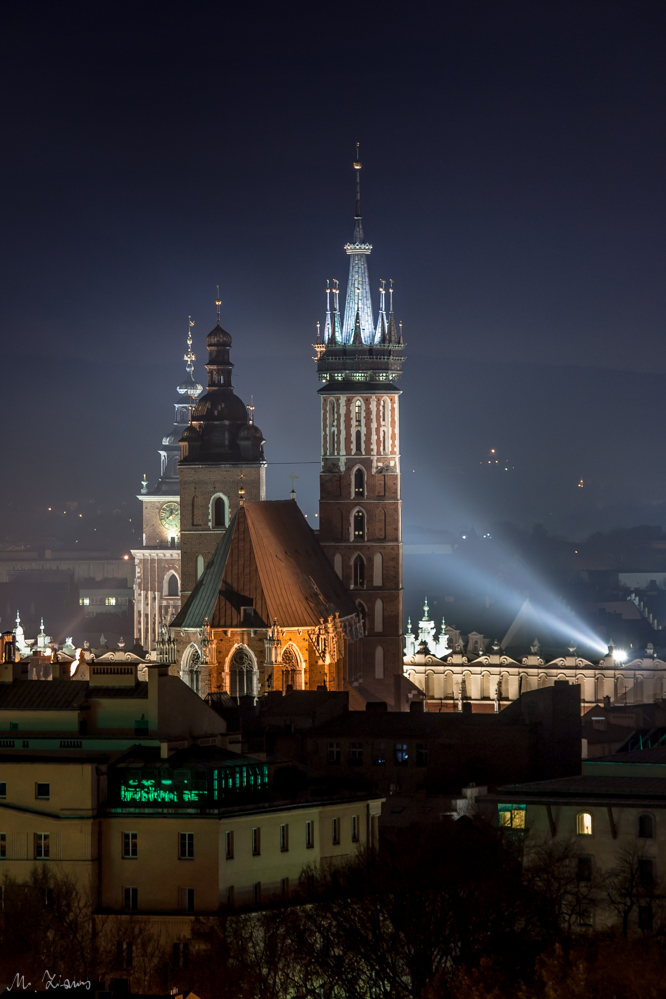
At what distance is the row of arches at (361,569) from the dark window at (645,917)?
67.8 meters

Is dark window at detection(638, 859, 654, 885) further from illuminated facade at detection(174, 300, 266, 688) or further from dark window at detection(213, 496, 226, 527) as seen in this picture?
dark window at detection(213, 496, 226, 527)

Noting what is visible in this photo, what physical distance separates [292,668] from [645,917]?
50827mm

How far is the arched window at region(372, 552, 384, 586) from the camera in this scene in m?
144

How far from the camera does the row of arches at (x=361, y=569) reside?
5645 inches

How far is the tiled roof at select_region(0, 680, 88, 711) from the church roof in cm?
3482

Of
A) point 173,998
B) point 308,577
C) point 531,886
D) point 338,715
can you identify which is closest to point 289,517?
point 308,577

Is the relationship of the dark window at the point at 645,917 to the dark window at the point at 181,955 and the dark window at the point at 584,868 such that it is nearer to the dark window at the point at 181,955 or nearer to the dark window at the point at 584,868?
the dark window at the point at 584,868

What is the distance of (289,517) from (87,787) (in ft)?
191

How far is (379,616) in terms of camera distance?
14375cm

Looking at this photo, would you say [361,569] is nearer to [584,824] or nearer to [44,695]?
[44,695]

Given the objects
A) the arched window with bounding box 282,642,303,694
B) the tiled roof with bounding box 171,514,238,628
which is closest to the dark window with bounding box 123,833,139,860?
the tiled roof with bounding box 171,514,238,628

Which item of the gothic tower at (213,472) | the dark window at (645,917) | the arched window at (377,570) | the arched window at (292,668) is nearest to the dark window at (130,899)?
the dark window at (645,917)

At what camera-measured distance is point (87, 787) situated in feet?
263

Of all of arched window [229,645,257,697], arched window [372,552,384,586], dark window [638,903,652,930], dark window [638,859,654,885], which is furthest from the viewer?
arched window [372,552,384,586]
